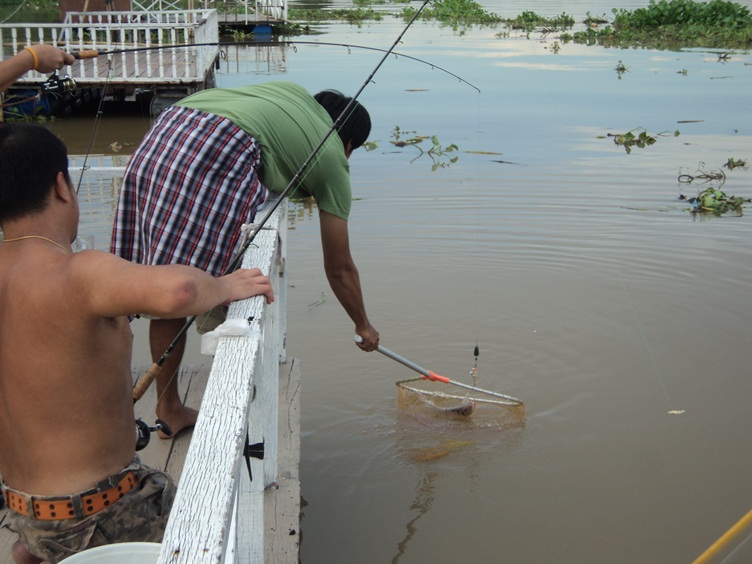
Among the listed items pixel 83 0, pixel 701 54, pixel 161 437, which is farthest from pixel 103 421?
pixel 701 54

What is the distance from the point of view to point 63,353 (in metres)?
1.86

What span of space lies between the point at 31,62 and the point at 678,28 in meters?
25.9

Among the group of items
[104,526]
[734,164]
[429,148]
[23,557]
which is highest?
[104,526]

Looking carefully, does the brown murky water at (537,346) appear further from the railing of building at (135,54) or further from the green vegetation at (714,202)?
the railing of building at (135,54)

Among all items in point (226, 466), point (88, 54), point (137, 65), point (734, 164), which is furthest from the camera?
point (137, 65)

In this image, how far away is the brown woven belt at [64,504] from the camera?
1907mm

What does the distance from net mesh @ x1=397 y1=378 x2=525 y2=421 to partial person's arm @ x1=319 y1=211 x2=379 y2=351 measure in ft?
4.34

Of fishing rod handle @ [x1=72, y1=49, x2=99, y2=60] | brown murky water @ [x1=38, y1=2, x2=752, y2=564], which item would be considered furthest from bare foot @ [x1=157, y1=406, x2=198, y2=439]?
fishing rod handle @ [x1=72, y1=49, x2=99, y2=60]

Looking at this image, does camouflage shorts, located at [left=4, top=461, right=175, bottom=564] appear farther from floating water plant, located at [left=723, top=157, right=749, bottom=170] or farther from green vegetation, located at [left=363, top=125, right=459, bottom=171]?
floating water plant, located at [left=723, top=157, right=749, bottom=170]

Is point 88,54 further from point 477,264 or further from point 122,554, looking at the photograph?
point 477,264

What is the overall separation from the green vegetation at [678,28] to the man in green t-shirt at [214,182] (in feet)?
70.4

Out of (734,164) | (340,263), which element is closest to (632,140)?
(734,164)

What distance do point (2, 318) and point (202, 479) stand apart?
2.60ft

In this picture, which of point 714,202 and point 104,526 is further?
point 714,202
